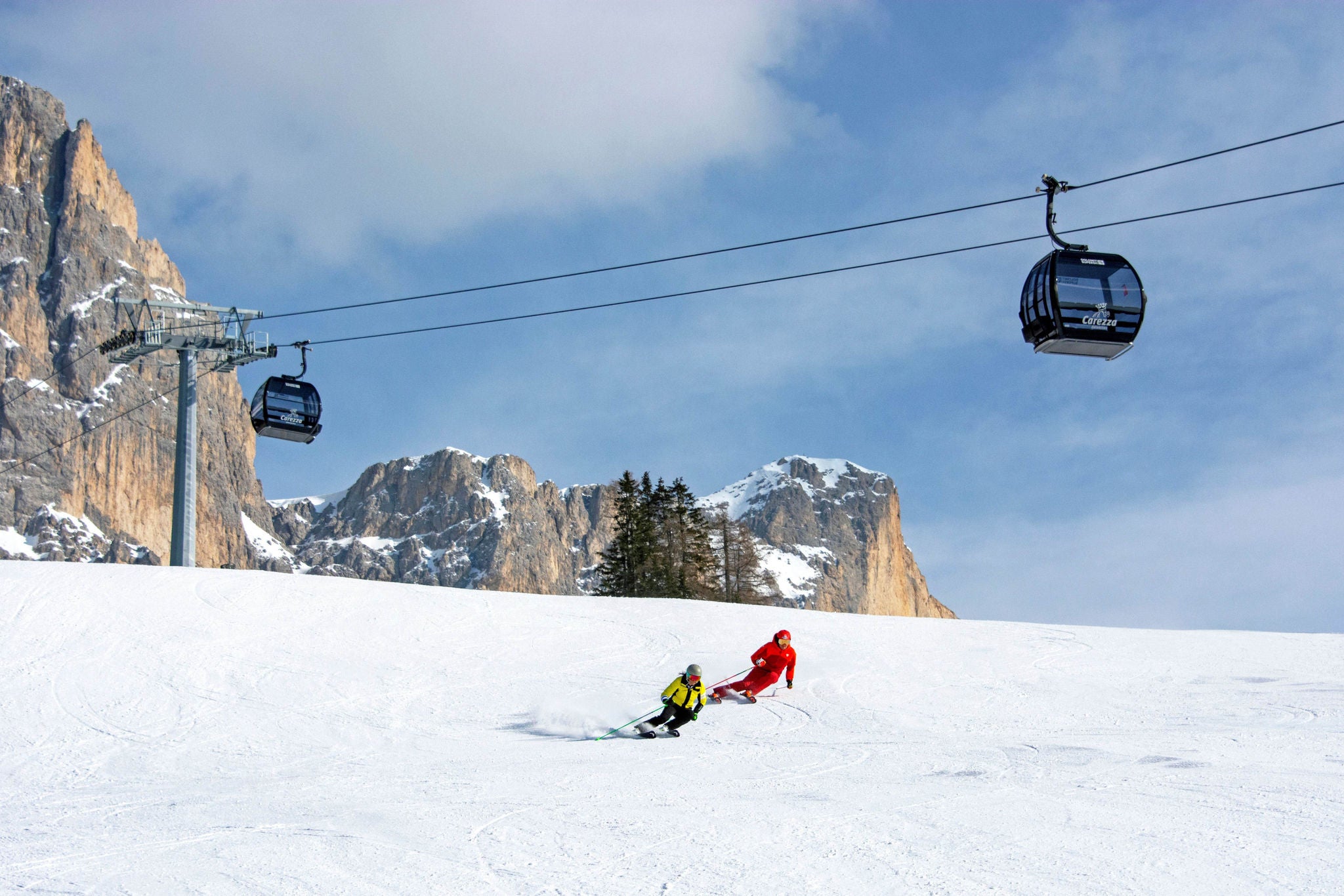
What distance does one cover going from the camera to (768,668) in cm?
1616

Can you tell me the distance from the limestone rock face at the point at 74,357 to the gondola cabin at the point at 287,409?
12658cm

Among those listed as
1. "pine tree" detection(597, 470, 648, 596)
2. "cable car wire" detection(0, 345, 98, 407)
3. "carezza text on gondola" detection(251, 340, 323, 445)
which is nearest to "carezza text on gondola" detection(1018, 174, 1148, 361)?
"carezza text on gondola" detection(251, 340, 323, 445)

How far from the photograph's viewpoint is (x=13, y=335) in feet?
481

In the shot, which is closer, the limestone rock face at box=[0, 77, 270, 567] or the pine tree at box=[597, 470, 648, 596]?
the pine tree at box=[597, 470, 648, 596]

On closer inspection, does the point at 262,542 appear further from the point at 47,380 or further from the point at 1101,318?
the point at 1101,318

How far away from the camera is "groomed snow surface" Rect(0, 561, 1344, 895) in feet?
25.1

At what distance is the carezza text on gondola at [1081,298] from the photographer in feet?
45.9

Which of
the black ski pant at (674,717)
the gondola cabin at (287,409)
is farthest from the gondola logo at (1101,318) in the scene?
the gondola cabin at (287,409)

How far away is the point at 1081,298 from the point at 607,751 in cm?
812

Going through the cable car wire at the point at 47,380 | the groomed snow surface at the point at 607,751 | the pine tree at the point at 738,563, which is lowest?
the groomed snow surface at the point at 607,751

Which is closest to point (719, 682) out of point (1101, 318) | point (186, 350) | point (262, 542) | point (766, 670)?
point (766, 670)

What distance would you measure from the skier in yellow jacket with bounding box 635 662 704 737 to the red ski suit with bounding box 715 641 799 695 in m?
2.03

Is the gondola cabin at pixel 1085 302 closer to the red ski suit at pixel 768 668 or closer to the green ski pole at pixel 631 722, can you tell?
the red ski suit at pixel 768 668

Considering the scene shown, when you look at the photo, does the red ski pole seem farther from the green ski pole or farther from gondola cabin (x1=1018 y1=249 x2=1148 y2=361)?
gondola cabin (x1=1018 y1=249 x2=1148 y2=361)
